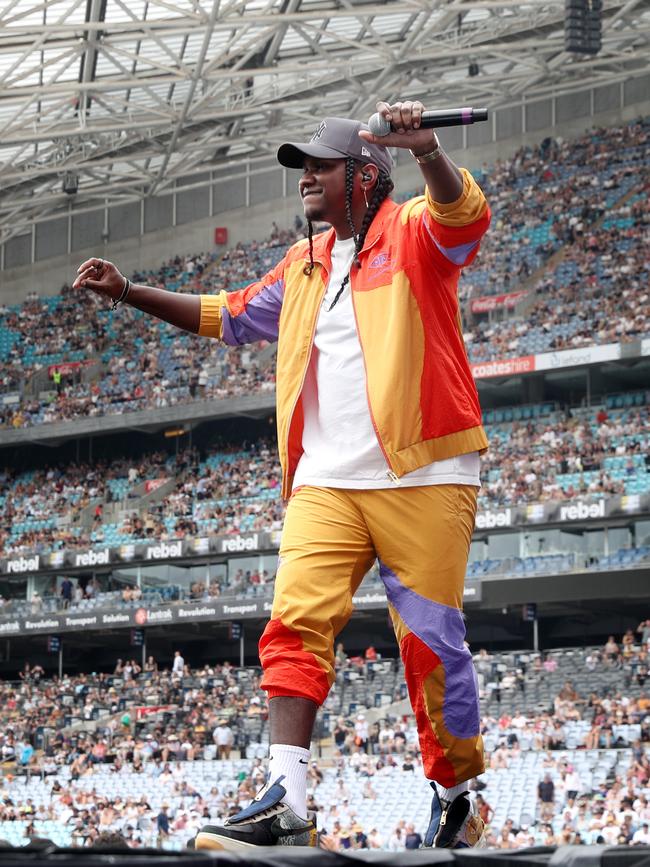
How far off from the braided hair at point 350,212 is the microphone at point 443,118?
612 mm

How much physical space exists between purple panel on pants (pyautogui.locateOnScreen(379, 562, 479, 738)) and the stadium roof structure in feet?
88.8

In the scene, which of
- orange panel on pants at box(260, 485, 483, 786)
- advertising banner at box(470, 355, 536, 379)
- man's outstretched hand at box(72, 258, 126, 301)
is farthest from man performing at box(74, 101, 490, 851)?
advertising banner at box(470, 355, 536, 379)

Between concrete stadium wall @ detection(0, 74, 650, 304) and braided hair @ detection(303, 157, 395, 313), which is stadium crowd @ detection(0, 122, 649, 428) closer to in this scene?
concrete stadium wall @ detection(0, 74, 650, 304)

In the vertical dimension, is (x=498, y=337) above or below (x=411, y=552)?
above

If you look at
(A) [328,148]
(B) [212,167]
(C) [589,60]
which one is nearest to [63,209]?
(B) [212,167]

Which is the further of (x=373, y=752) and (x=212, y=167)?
(x=212, y=167)

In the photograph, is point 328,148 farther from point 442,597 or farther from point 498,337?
point 498,337

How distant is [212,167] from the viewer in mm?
42688

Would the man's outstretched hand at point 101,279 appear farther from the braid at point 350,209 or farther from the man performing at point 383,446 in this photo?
the braid at point 350,209

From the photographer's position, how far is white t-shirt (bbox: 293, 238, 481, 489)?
14.3 feet

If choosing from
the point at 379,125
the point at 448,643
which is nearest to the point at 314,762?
the point at 448,643

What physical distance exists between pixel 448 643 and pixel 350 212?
1371 mm

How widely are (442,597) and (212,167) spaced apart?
3946 centimetres

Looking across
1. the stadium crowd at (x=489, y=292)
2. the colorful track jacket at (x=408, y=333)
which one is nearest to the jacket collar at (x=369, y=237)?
the colorful track jacket at (x=408, y=333)
